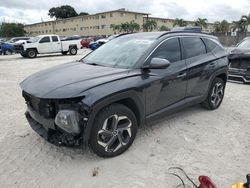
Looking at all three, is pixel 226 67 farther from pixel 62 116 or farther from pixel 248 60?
pixel 62 116

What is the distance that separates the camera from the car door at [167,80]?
396cm

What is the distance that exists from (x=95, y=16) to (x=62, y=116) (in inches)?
2893

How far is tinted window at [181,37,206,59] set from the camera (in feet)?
15.6

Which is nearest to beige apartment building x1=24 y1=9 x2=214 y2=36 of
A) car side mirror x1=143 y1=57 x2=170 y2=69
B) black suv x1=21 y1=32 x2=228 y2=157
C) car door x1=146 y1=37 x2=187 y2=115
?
black suv x1=21 y1=32 x2=228 y2=157

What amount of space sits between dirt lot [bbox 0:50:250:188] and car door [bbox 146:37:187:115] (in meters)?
0.58

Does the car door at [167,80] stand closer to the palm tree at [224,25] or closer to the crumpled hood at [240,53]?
the crumpled hood at [240,53]

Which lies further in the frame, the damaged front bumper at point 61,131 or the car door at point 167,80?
the car door at point 167,80

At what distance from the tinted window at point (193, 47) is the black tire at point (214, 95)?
2.56ft

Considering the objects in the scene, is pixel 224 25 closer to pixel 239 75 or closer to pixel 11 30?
pixel 11 30

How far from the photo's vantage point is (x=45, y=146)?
398 centimetres

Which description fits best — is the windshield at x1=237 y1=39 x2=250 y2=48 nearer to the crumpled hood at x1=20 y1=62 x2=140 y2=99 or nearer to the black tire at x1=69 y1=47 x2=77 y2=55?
the crumpled hood at x1=20 y1=62 x2=140 y2=99

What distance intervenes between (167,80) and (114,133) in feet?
4.12

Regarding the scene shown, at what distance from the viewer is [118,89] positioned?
346 centimetres

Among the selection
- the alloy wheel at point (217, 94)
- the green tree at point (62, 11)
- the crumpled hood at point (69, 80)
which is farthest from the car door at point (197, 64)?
the green tree at point (62, 11)
